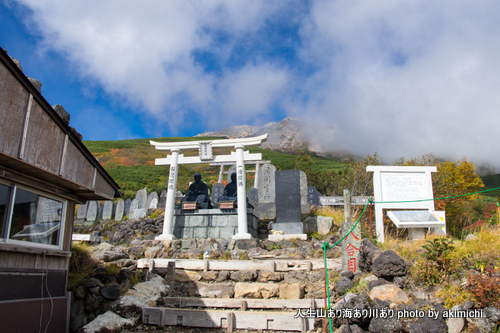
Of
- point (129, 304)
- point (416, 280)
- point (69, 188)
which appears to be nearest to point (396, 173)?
point (416, 280)

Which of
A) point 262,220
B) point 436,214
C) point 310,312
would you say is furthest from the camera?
point 262,220

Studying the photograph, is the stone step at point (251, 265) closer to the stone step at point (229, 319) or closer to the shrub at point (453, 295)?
the stone step at point (229, 319)

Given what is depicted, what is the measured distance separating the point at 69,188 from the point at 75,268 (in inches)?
89.0

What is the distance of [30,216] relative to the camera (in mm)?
5879

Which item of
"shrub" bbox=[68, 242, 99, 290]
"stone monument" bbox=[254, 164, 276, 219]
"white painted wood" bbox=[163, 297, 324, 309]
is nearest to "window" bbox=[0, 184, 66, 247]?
"shrub" bbox=[68, 242, 99, 290]

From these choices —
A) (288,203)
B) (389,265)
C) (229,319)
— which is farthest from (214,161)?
(389,265)

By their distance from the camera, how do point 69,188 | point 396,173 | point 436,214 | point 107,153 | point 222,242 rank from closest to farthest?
point 69,188, point 436,214, point 396,173, point 222,242, point 107,153

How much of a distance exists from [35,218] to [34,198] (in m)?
0.35

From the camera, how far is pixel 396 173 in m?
10.9

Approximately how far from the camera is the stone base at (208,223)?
14.1 m

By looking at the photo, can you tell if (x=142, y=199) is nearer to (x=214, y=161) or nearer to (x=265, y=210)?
(x=214, y=161)

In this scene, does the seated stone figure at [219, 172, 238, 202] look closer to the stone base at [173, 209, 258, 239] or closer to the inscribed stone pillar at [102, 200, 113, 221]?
the stone base at [173, 209, 258, 239]

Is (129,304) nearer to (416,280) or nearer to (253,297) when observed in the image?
(253,297)

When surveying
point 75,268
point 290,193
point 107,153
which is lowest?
point 75,268
